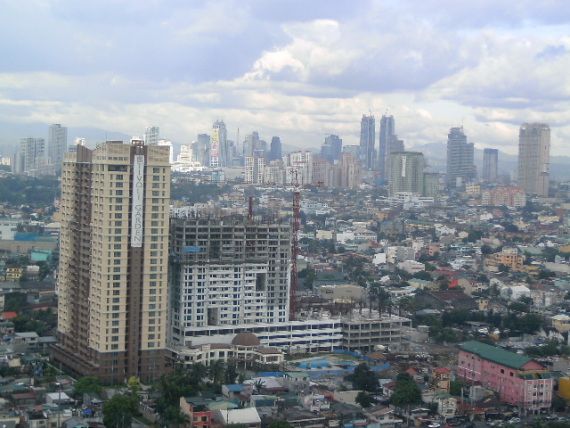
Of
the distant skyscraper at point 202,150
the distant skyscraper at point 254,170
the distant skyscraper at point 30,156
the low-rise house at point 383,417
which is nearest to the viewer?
the low-rise house at point 383,417

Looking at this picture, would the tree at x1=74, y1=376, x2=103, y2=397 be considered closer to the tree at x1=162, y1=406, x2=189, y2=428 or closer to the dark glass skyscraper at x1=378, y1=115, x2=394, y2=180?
the tree at x1=162, y1=406, x2=189, y2=428

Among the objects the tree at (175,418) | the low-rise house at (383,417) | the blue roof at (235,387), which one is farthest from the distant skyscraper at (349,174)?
the tree at (175,418)

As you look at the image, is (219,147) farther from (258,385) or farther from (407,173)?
(258,385)

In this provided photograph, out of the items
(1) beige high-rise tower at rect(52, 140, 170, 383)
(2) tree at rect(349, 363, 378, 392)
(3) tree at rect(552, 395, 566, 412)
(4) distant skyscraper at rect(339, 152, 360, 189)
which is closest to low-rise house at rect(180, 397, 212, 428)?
(1) beige high-rise tower at rect(52, 140, 170, 383)

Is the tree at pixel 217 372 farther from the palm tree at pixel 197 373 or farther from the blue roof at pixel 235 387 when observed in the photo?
the blue roof at pixel 235 387

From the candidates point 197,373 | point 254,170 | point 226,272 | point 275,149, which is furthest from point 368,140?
point 197,373

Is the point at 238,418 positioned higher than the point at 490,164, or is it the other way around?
the point at 490,164

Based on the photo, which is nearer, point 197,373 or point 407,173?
point 197,373
